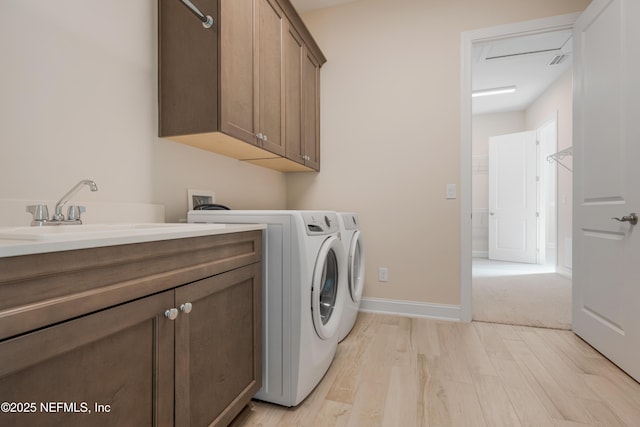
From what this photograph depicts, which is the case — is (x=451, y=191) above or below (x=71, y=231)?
above

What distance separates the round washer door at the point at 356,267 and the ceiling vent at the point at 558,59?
11.1ft

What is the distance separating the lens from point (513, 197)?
5.02m

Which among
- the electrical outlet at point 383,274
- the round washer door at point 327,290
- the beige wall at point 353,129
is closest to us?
the beige wall at point 353,129

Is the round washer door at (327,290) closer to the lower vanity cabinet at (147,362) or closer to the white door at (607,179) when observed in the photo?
the lower vanity cabinet at (147,362)

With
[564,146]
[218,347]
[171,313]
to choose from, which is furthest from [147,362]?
[564,146]

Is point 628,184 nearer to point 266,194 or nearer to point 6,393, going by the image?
point 266,194

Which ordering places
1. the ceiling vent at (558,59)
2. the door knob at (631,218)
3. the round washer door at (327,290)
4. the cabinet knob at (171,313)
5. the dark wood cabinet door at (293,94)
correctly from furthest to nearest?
1. the ceiling vent at (558,59)
2. the dark wood cabinet door at (293,94)
3. the door knob at (631,218)
4. the round washer door at (327,290)
5. the cabinet knob at (171,313)

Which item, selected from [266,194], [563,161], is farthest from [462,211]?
[563,161]

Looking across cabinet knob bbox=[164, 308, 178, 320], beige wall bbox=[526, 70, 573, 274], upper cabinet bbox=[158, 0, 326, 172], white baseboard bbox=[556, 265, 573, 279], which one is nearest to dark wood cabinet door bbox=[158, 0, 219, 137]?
upper cabinet bbox=[158, 0, 326, 172]

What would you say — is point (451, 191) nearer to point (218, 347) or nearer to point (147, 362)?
point (218, 347)

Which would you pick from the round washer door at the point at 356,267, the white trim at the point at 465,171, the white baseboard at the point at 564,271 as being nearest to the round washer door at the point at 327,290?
the round washer door at the point at 356,267

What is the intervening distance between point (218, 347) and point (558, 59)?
463 cm

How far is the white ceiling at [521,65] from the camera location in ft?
10.3

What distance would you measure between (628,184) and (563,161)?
310cm
